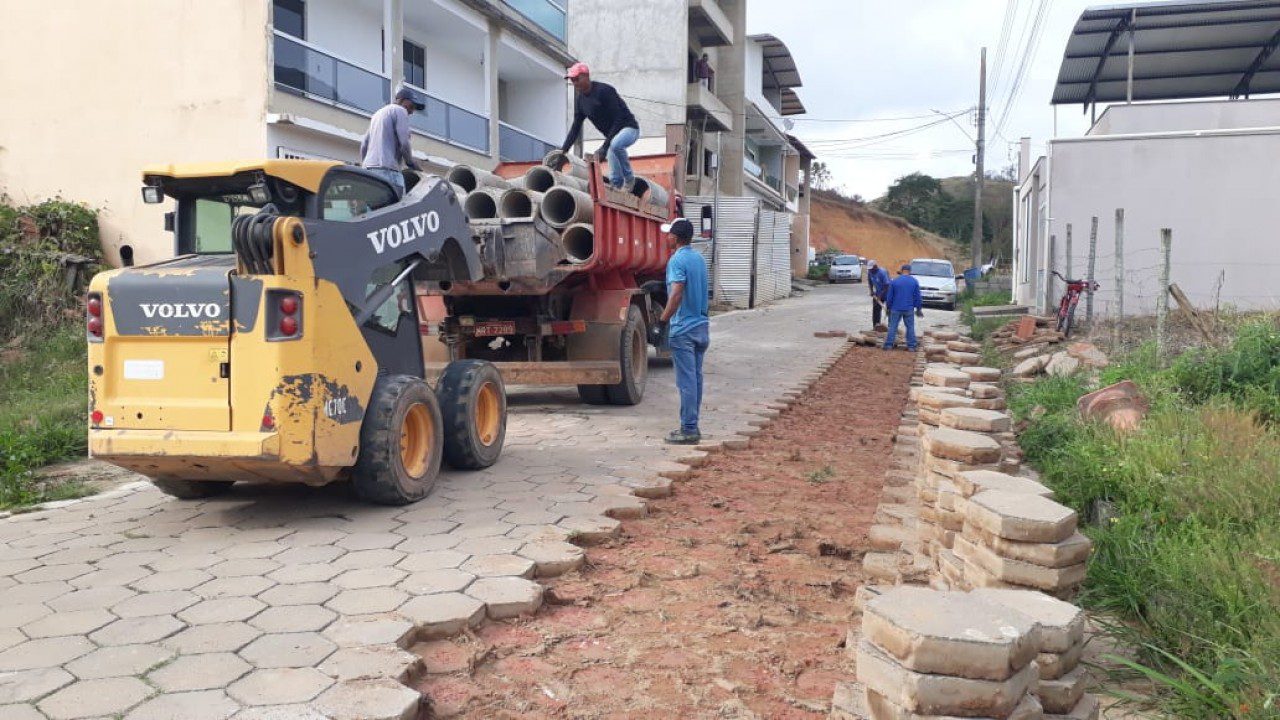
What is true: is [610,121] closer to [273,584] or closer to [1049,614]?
[273,584]

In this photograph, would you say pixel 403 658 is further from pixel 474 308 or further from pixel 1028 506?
pixel 474 308

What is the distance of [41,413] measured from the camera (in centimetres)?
757

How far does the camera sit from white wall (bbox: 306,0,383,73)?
14631 millimetres

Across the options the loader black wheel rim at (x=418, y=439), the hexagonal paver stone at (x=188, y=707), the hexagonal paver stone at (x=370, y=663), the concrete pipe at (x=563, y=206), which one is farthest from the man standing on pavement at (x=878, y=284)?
the hexagonal paver stone at (x=188, y=707)

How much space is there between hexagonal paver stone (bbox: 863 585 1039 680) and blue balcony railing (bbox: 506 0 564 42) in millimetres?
18250

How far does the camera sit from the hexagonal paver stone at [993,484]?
11.7 feet

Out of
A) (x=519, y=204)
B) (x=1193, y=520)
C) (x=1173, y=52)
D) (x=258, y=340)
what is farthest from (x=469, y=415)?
(x=1173, y=52)

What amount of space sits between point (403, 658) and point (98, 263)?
40.1 ft

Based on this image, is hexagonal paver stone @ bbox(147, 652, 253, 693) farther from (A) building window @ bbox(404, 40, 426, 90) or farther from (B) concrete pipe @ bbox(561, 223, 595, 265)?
(A) building window @ bbox(404, 40, 426, 90)

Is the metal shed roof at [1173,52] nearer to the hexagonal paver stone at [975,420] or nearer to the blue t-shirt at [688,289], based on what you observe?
the blue t-shirt at [688,289]

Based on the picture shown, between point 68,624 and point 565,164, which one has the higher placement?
point 565,164

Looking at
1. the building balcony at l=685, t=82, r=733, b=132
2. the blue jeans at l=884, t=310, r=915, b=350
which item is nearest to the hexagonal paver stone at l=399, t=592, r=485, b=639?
the blue jeans at l=884, t=310, r=915, b=350

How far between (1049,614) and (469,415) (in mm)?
4066

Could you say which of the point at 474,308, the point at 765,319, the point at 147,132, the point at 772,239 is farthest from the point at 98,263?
the point at 772,239
